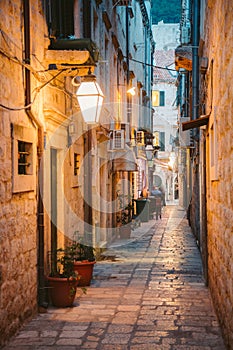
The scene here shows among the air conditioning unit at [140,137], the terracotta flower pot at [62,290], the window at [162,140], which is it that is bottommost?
the terracotta flower pot at [62,290]

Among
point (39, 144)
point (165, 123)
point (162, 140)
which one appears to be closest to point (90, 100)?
point (39, 144)

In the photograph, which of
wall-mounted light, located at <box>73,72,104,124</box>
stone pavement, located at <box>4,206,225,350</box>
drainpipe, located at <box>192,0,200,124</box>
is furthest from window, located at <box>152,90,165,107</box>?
wall-mounted light, located at <box>73,72,104,124</box>

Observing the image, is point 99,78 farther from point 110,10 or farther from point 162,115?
point 162,115

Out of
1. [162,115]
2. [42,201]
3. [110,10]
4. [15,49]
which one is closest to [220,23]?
[15,49]

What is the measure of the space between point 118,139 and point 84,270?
8.03 m

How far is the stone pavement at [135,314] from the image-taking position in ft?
21.7

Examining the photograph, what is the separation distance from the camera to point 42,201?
8.05m

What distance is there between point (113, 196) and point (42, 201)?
9.94 m

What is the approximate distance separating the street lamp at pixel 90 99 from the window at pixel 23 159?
2.90 ft

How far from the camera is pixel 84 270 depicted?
996 centimetres

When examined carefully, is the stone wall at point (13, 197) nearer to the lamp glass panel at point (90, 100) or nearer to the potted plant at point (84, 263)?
the lamp glass panel at point (90, 100)

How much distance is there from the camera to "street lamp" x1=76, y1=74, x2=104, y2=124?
26.2 ft

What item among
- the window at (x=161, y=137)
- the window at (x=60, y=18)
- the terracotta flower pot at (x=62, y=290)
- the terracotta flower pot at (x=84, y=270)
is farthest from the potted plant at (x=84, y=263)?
the window at (x=161, y=137)

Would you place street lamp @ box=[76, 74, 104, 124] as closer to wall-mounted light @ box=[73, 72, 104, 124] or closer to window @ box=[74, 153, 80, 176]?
wall-mounted light @ box=[73, 72, 104, 124]
